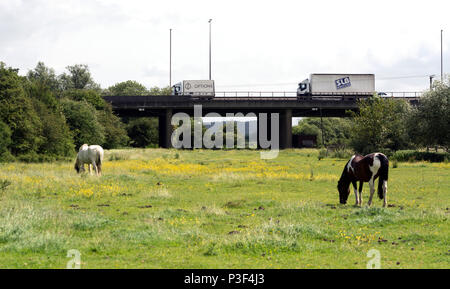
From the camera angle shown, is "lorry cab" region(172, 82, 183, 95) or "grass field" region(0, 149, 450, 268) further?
"lorry cab" region(172, 82, 183, 95)

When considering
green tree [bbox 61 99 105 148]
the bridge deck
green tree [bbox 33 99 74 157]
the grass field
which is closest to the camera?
the grass field

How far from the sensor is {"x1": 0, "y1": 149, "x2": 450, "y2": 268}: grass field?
34.7 ft

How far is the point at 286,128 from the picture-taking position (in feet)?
304

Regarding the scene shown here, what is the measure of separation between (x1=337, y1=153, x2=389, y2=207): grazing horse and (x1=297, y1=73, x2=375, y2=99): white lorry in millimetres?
73899

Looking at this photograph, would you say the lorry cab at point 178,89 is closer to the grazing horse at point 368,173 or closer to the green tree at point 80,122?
the green tree at point 80,122

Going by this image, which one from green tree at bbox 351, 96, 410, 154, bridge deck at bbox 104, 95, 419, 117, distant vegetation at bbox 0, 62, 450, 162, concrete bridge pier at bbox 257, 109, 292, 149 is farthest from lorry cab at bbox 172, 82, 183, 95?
green tree at bbox 351, 96, 410, 154

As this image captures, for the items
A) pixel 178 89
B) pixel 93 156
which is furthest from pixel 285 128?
pixel 93 156

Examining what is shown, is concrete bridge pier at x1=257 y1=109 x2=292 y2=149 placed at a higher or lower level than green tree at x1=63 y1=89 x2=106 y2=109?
lower

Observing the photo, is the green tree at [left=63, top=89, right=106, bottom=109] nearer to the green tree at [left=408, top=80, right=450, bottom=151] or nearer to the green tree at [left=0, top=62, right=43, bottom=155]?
the green tree at [left=0, top=62, right=43, bottom=155]

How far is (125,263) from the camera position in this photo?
10109 millimetres

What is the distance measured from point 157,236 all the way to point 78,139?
54.4 metres

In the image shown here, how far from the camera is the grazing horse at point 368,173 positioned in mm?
18328

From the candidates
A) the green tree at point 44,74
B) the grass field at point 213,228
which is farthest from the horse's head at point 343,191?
the green tree at point 44,74

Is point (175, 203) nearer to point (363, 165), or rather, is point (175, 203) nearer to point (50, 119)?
point (363, 165)
